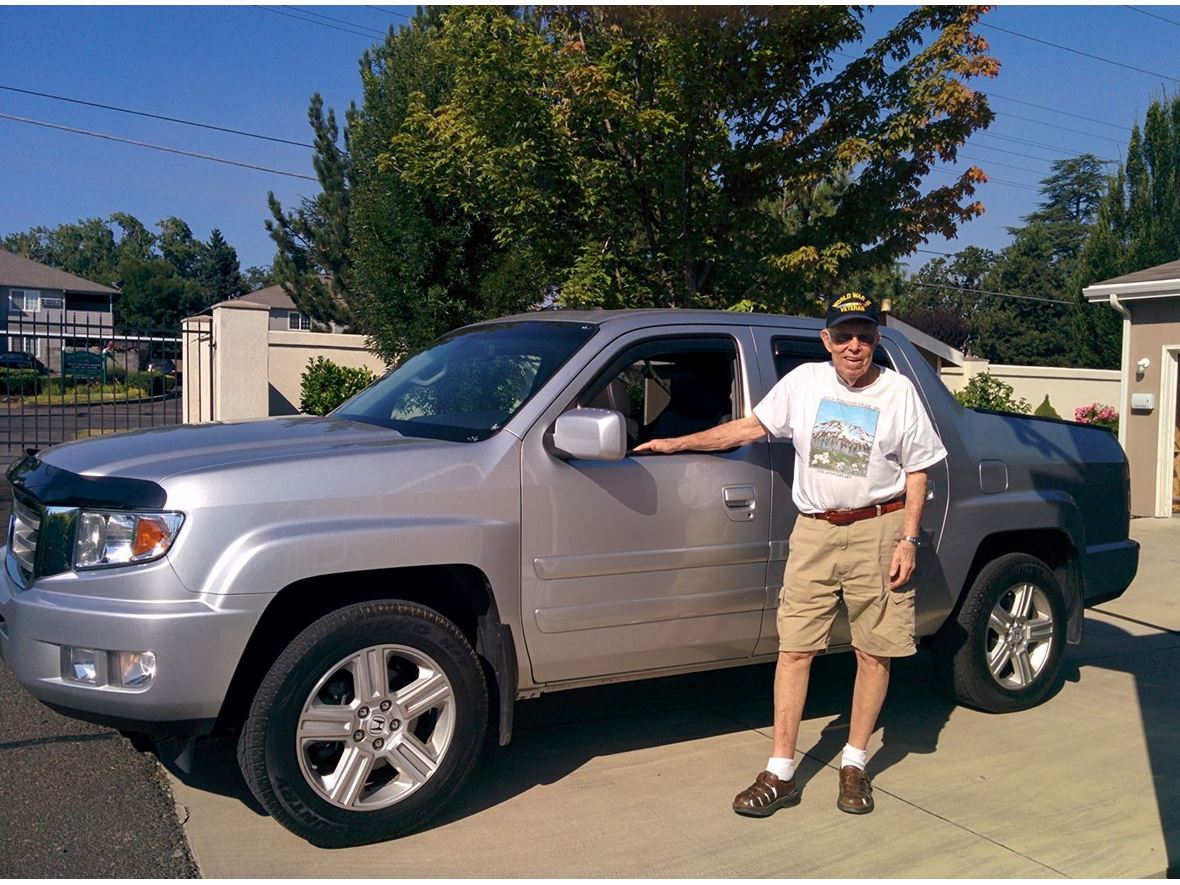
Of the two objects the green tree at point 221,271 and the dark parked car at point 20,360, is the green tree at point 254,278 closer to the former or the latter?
the green tree at point 221,271

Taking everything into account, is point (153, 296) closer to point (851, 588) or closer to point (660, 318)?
point (660, 318)

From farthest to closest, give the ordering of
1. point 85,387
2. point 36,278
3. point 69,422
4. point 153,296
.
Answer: point 153,296 < point 36,278 < point 85,387 < point 69,422

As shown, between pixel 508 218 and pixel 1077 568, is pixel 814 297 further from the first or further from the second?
pixel 1077 568

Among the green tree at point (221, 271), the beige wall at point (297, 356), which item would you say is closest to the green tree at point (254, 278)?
the green tree at point (221, 271)

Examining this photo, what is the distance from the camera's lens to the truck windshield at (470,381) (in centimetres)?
443

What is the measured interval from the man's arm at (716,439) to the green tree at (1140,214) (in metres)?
29.1

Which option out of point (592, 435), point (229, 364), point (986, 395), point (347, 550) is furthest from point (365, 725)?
point (986, 395)

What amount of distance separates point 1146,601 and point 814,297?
4231 mm

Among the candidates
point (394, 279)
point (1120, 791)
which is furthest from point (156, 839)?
point (394, 279)

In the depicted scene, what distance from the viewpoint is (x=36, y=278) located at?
55750 millimetres

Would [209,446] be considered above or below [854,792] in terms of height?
above

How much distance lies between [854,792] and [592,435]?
1791 millimetres

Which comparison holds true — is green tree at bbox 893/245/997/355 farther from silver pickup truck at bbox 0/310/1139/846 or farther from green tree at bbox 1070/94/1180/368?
silver pickup truck at bbox 0/310/1139/846

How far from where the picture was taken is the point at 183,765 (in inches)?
154
